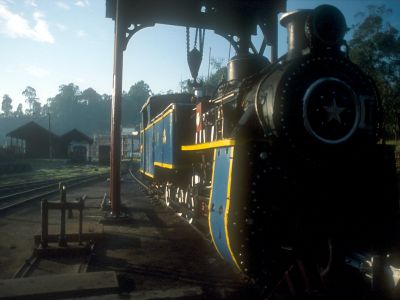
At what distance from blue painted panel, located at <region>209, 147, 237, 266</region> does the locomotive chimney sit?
55.8 inches

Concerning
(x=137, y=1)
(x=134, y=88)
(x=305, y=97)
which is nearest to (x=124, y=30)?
(x=137, y=1)

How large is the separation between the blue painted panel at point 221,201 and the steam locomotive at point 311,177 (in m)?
0.01

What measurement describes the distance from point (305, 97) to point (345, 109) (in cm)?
48

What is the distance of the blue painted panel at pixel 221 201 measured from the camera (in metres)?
3.70

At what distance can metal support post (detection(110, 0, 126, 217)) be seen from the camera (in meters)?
8.20

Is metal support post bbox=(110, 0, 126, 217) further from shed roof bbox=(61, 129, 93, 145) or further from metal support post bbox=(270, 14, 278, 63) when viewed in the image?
shed roof bbox=(61, 129, 93, 145)

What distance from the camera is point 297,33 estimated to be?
13.8 feet

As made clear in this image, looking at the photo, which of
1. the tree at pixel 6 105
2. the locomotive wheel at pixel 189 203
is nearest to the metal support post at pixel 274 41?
the locomotive wheel at pixel 189 203

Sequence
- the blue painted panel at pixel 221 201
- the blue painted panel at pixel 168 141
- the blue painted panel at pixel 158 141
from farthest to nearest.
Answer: the blue painted panel at pixel 158 141, the blue painted panel at pixel 168 141, the blue painted panel at pixel 221 201

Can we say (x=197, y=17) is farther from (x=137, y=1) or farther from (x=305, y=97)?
(x=305, y=97)

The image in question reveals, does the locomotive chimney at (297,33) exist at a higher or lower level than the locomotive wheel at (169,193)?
higher

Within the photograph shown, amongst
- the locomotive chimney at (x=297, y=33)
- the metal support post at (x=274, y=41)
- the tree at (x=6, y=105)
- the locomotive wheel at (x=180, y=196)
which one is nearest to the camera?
the locomotive chimney at (x=297, y=33)

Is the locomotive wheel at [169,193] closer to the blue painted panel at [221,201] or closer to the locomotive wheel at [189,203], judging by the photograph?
the locomotive wheel at [189,203]

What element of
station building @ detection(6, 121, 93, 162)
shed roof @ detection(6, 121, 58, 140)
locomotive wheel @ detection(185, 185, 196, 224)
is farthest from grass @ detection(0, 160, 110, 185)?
locomotive wheel @ detection(185, 185, 196, 224)
